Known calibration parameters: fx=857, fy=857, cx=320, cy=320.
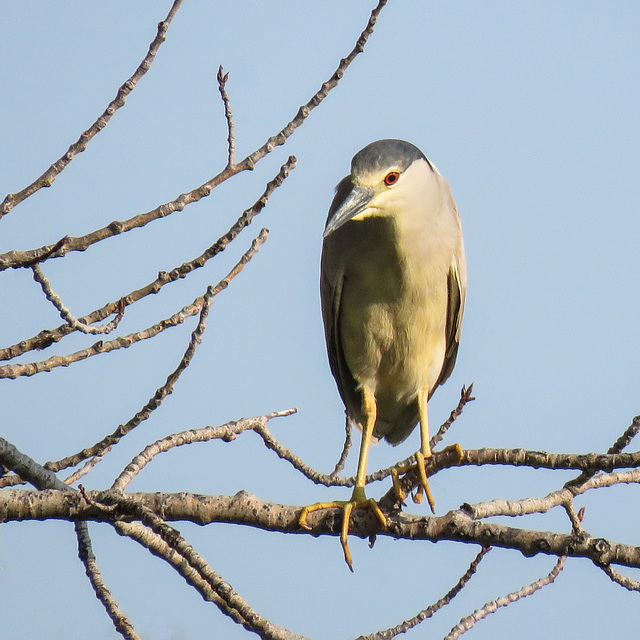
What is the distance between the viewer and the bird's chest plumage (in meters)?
3.51

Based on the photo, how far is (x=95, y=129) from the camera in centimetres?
207

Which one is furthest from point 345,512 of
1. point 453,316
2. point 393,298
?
point 453,316

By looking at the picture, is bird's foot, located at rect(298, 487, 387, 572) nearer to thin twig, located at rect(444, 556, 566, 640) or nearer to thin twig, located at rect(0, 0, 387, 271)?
thin twig, located at rect(444, 556, 566, 640)

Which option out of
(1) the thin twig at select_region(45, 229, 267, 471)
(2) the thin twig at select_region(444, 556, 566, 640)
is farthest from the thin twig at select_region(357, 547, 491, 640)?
(1) the thin twig at select_region(45, 229, 267, 471)

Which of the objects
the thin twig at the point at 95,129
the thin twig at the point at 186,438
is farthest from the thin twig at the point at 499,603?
the thin twig at the point at 95,129

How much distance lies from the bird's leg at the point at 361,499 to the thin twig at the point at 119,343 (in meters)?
0.61

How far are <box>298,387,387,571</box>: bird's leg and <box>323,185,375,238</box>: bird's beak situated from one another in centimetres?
81

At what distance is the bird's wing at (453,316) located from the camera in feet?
12.3

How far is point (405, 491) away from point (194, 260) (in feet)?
2.76

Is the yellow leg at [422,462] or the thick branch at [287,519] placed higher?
the yellow leg at [422,462]

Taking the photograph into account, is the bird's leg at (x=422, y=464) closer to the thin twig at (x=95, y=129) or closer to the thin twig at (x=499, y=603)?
the thin twig at (x=499, y=603)

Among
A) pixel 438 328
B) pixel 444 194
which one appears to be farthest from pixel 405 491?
pixel 444 194

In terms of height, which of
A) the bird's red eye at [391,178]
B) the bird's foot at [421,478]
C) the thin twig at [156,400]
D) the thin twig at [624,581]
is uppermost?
the bird's red eye at [391,178]

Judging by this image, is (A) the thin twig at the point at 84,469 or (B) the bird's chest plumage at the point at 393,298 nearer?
(A) the thin twig at the point at 84,469
